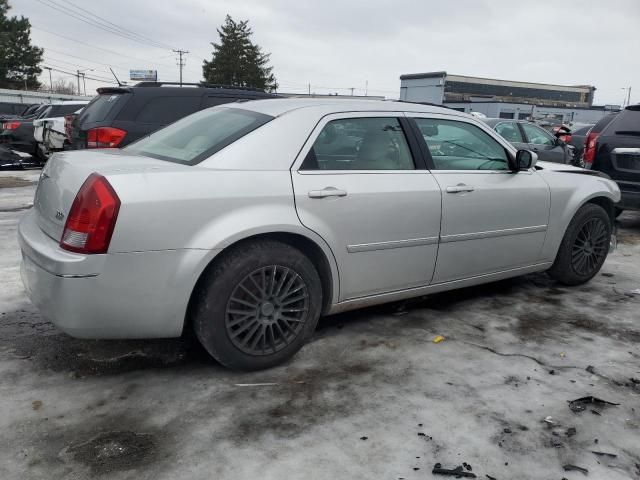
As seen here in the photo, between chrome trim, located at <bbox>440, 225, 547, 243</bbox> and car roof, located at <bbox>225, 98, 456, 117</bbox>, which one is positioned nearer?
car roof, located at <bbox>225, 98, 456, 117</bbox>

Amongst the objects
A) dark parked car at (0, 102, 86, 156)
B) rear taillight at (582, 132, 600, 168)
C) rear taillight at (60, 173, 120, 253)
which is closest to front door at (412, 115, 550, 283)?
rear taillight at (60, 173, 120, 253)

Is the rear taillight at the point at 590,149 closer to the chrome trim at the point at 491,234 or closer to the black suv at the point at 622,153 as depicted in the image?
the black suv at the point at 622,153

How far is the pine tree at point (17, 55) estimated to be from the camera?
54000mm

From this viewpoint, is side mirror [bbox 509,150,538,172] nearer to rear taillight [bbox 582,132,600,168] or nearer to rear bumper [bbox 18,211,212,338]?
rear bumper [bbox 18,211,212,338]

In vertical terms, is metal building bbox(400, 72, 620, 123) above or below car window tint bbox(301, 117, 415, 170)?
above

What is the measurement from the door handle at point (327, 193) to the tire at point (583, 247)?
2.42 m

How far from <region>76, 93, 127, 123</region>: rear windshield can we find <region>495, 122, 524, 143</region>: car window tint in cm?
713

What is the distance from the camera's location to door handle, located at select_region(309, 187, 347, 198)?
10.1 ft

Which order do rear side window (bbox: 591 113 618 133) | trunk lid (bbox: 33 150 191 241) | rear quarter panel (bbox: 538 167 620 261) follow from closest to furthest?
trunk lid (bbox: 33 150 191 241)
rear quarter panel (bbox: 538 167 620 261)
rear side window (bbox: 591 113 618 133)

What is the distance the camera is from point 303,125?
3227 mm

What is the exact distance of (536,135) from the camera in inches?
435

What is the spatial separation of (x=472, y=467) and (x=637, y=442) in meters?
0.85

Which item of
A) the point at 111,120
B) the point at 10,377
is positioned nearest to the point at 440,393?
the point at 10,377

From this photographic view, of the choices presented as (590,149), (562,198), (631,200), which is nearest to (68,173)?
(562,198)
